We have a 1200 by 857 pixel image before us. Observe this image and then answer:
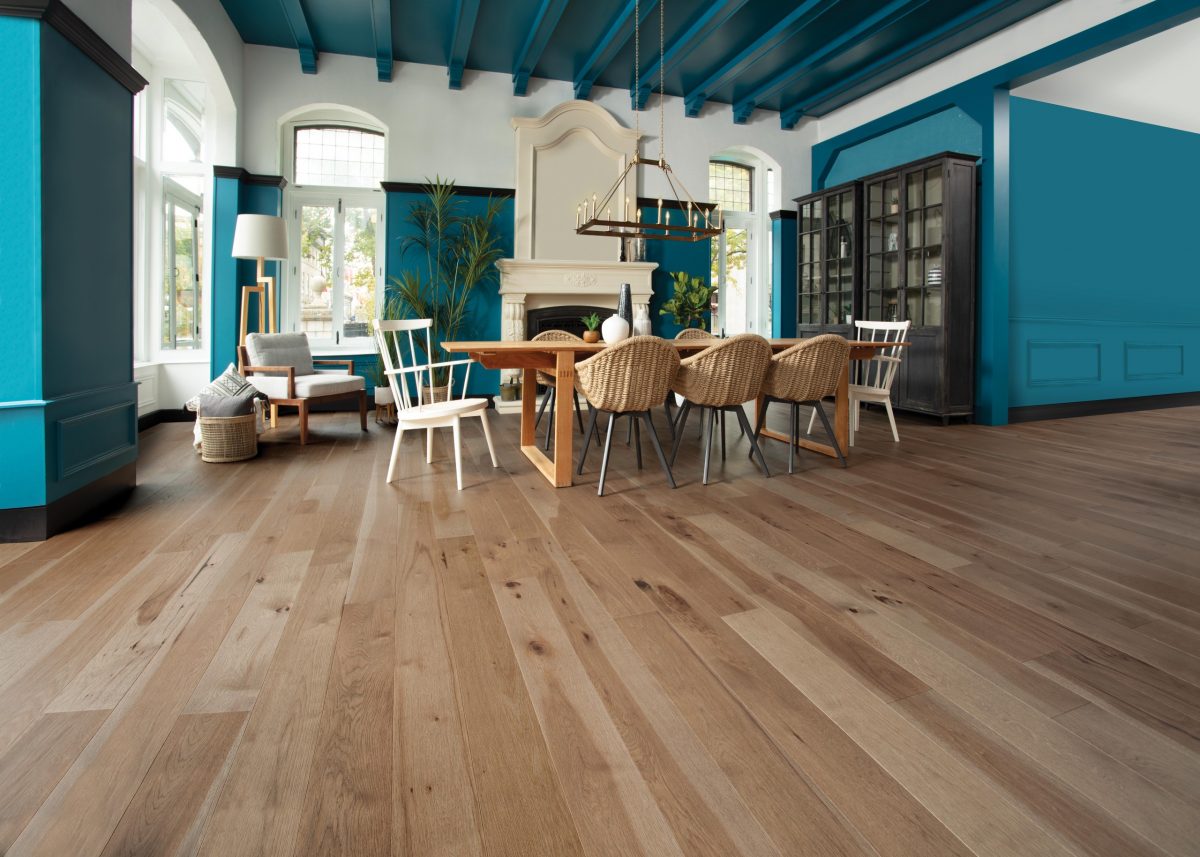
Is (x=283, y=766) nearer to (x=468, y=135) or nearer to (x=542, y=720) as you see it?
(x=542, y=720)

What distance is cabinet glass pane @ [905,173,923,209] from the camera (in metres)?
6.13

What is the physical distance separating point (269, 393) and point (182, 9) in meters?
2.73

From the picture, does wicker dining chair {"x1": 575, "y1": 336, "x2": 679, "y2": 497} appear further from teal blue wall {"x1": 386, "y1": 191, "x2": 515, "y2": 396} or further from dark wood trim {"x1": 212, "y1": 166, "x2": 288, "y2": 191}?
dark wood trim {"x1": 212, "y1": 166, "x2": 288, "y2": 191}

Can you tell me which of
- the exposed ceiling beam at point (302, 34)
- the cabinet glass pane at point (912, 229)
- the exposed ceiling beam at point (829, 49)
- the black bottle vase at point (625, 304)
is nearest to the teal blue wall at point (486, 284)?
the exposed ceiling beam at point (302, 34)

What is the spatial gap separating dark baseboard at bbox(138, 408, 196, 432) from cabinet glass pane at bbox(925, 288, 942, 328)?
6508 mm

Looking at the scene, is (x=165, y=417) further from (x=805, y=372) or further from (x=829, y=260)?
(x=829, y=260)

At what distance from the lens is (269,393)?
5.04 m

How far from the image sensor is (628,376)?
3451mm

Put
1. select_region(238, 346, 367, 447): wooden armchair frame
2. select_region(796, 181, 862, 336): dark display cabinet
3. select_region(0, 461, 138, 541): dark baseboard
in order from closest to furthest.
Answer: select_region(0, 461, 138, 541): dark baseboard < select_region(238, 346, 367, 447): wooden armchair frame < select_region(796, 181, 862, 336): dark display cabinet

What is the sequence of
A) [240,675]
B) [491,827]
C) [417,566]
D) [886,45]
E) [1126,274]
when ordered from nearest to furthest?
1. [491,827]
2. [240,675]
3. [417,566]
4. [886,45]
5. [1126,274]

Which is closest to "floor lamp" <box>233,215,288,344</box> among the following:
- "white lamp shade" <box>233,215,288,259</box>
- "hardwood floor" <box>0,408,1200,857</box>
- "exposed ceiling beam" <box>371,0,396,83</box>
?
"white lamp shade" <box>233,215,288,259</box>

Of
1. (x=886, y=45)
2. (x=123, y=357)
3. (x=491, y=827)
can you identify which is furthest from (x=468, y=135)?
(x=491, y=827)

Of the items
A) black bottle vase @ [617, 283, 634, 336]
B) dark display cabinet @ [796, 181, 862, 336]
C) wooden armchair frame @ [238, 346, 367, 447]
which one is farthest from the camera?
dark display cabinet @ [796, 181, 862, 336]

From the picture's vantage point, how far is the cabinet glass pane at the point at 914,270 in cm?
619
